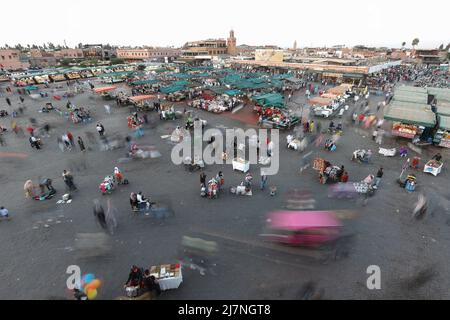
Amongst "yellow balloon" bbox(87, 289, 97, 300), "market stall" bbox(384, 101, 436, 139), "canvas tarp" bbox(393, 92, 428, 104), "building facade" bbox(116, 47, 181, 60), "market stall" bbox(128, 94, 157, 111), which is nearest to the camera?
"yellow balloon" bbox(87, 289, 97, 300)

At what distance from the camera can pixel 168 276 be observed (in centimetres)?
708

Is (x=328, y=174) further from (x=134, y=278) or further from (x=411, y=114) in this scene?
(x=411, y=114)

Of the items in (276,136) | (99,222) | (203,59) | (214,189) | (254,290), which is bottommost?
(254,290)

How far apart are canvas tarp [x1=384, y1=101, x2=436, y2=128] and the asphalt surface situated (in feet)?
14.6

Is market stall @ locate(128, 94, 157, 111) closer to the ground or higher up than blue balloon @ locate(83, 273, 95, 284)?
higher up

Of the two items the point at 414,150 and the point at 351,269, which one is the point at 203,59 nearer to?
the point at 414,150

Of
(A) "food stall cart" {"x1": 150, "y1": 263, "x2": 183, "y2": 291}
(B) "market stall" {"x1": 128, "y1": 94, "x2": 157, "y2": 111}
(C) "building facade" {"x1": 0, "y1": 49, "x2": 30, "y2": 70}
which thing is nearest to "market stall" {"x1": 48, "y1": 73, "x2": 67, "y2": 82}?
(C) "building facade" {"x1": 0, "y1": 49, "x2": 30, "y2": 70}

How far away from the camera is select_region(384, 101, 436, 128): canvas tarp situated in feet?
57.2

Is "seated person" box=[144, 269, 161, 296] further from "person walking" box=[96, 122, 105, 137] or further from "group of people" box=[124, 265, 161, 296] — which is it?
"person walking" box=[96, 122, 105, 137]

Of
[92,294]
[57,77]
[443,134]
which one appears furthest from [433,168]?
[57,77]
